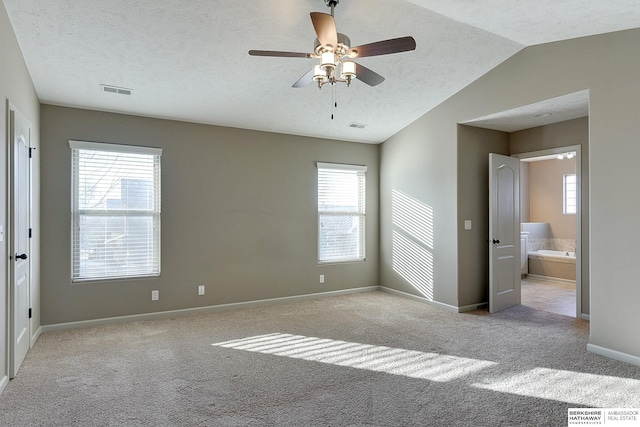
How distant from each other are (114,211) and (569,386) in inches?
191

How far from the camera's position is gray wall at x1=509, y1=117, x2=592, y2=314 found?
15.6ft

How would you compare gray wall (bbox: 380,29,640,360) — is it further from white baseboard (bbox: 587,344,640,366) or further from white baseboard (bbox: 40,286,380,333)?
white baseboard (bbox: 40,286,380,333)

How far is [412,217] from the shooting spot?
591 cm

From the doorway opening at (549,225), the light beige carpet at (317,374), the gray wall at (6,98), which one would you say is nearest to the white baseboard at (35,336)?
the light beige carpet at (317,374)

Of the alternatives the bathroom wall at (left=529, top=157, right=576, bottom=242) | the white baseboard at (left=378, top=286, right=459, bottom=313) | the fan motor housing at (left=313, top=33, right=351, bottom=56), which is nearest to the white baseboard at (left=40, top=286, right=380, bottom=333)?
the white baseboard at (left=378, top=286, right=459, bottom=313)

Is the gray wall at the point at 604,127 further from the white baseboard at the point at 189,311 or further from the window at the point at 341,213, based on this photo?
the white baseboard at the point at 189,311

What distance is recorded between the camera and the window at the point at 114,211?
176 inches

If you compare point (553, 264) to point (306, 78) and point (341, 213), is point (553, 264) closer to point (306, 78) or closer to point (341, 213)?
point (341, 213)

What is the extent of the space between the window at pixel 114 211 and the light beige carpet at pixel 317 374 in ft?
2.34

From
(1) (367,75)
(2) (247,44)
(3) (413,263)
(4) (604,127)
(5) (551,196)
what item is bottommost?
(3) (413,263)

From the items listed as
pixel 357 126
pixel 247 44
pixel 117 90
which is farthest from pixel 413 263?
pixel 117 90

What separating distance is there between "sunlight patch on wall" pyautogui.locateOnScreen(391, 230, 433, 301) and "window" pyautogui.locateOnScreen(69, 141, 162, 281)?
3.57 m

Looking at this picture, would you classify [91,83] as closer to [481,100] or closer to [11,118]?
[11,118]

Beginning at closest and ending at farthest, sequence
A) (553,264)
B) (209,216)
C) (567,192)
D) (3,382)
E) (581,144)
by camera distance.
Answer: (3,382), (581,144), (209,216), (553,264), (567,192)
